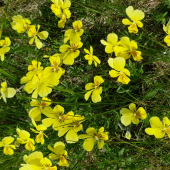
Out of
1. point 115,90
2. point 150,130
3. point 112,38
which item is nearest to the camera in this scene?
point 150,130

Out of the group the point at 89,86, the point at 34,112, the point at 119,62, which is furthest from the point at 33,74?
the point at 119,62

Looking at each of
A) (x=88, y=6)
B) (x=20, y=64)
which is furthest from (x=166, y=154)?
(x=20, y=64)

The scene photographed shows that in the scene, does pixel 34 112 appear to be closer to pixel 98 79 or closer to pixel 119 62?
pixel 98 79

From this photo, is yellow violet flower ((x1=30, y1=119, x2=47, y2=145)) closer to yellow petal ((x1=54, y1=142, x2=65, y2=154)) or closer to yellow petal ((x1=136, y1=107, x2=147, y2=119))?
yellow petal ((x1=54, y1=142, x2=65, y2=154))

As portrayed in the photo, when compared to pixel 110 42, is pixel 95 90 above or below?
below

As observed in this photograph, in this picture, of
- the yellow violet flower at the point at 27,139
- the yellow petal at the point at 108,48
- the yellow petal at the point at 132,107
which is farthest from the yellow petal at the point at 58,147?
the yellow petal at the point at 108,48

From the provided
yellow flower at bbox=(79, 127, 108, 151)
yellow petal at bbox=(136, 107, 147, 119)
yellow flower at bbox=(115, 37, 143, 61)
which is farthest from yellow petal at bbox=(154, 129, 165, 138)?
yellow flower at bbox=(115, 37, 143, 61)

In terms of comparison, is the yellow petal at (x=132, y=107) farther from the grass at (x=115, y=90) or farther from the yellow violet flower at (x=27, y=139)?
the yellow violet flower at (x=27, y=139)

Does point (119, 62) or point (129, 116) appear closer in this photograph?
point (119, 62)
